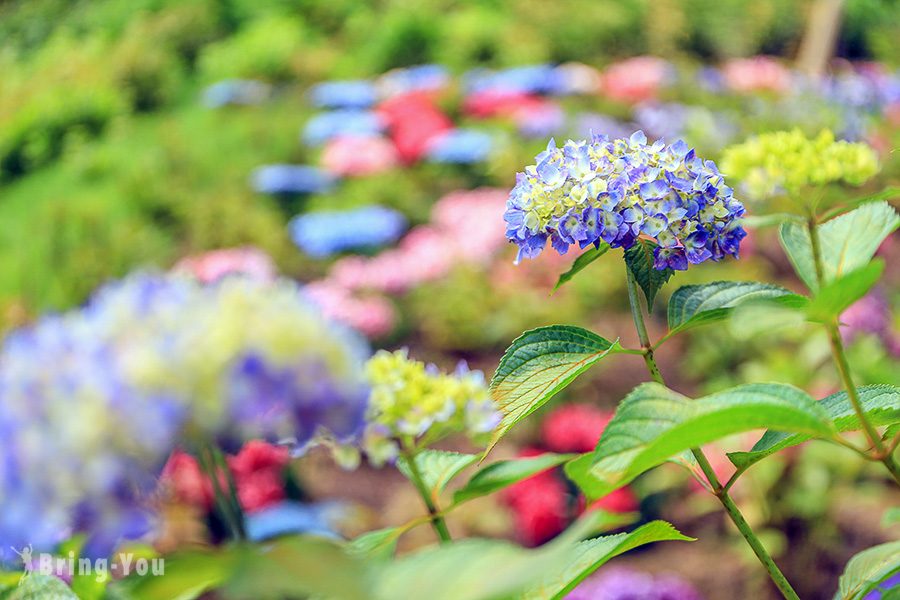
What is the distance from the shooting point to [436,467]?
0.80m

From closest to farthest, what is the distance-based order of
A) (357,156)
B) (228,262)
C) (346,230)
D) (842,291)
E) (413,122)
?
(842,291), (228,262), (346,230), (357,156), (413,122)

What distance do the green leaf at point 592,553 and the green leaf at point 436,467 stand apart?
13 centimetres

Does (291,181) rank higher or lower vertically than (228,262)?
higher

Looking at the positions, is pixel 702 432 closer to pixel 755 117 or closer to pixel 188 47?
pixel 755 117

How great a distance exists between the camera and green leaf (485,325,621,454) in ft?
2.36

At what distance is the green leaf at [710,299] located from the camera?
2.29 ft

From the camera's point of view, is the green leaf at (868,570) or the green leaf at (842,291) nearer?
the green leaf at (842,291)

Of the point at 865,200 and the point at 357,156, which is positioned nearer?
the point at 865,200

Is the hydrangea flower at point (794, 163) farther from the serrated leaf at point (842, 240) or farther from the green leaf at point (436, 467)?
the green leaf at point (436, 467)

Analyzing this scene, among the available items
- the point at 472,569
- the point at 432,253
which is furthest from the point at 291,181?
the point at 472,569

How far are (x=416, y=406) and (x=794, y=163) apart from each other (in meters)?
0.40

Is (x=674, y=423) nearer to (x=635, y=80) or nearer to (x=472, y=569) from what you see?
(x=472, y=569)

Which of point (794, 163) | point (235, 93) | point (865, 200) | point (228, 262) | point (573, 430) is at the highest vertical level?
point (235, 93)

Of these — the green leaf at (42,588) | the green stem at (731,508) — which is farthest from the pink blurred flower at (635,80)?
the green leaf at (42,588)
